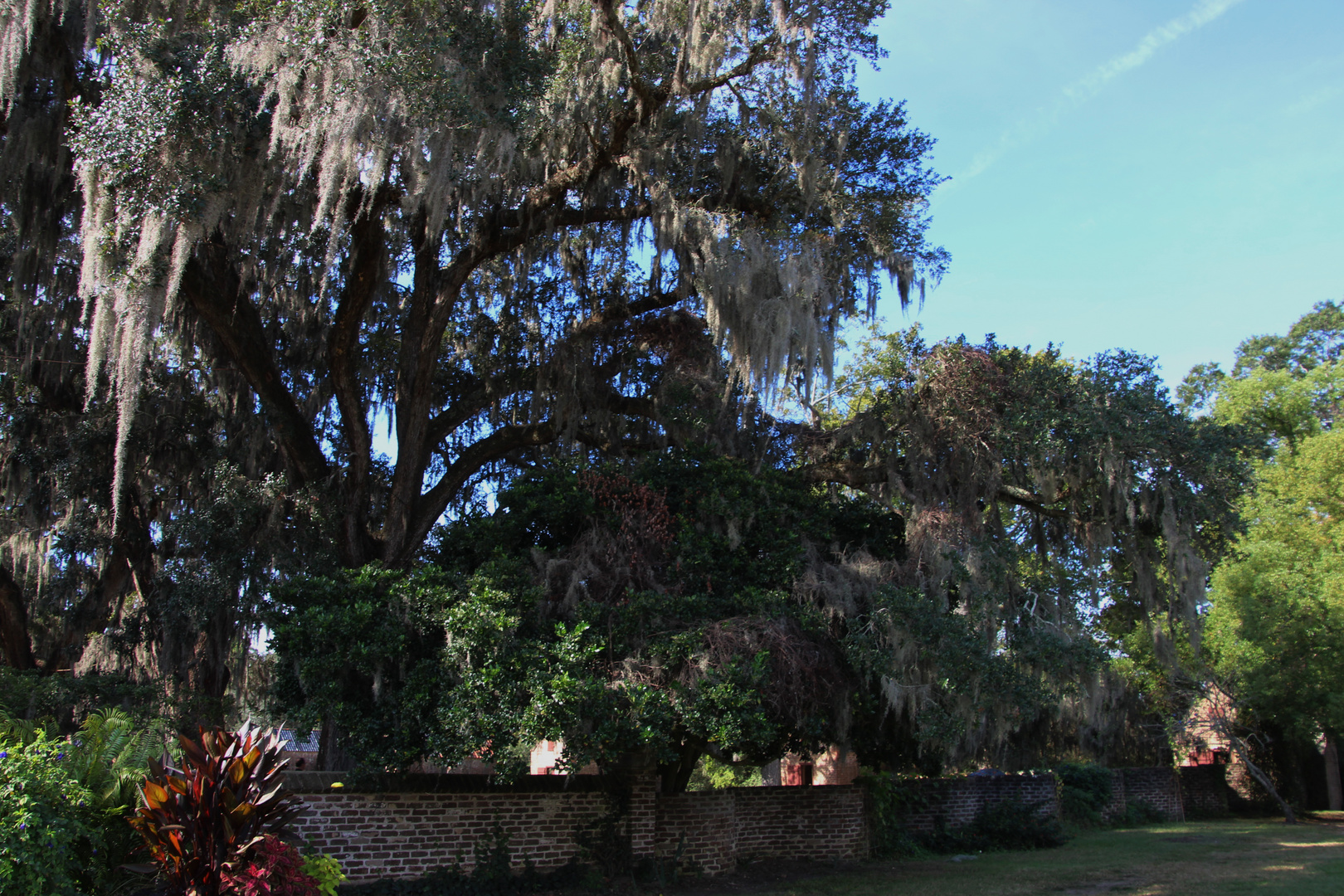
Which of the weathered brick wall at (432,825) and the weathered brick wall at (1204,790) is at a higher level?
the weathered brick wall at (432,825)

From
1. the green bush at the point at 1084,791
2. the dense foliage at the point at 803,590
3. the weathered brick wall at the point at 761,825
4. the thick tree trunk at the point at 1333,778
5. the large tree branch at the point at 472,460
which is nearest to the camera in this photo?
the dense foliage at the point at 803,590

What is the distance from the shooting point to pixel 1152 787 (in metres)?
21.1

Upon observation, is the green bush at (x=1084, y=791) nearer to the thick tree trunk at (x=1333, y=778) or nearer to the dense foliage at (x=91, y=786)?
the thick tree trunk at (x=1333, y=778)

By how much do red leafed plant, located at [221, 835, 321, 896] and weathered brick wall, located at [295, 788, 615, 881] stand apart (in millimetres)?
2272

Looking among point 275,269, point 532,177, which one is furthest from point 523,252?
point 275,269

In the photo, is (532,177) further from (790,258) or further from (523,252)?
(790,258)

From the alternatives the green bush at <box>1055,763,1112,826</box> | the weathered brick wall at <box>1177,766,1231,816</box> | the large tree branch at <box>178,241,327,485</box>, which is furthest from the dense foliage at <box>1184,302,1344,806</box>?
the large tree branch at <box>178,241,327,485</box>

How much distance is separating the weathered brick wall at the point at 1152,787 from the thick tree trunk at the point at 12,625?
21.1m

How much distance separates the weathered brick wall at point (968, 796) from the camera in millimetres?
15117

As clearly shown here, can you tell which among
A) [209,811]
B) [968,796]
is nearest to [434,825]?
[209,811]

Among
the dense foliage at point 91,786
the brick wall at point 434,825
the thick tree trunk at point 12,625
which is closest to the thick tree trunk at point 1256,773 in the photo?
the brick wall at point 434,825

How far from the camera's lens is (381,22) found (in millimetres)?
9523

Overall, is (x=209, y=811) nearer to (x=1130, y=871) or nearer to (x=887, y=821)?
(x=887, y=821)

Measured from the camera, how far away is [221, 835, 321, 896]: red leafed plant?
5.88 metres
